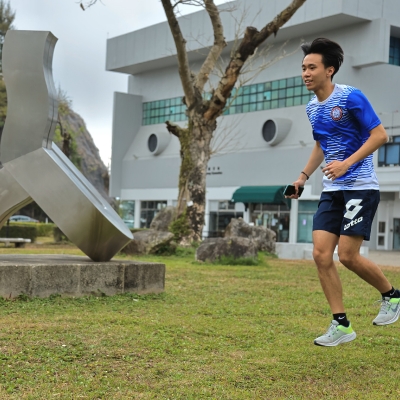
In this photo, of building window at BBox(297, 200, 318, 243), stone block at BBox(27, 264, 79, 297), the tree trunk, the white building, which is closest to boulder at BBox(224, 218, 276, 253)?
the tree trunk

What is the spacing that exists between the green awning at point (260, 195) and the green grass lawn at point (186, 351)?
3188 centimetres

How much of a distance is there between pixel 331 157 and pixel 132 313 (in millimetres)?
2700

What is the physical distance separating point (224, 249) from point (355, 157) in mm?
10924

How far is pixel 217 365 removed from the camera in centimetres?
444

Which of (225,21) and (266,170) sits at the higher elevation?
(225,21)

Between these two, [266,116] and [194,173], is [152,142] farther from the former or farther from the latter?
[194,173]

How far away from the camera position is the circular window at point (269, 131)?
4162 centimetres

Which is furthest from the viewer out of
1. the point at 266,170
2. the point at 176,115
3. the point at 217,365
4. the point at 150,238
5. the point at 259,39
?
the point at 176,115

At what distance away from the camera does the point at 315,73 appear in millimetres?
4797

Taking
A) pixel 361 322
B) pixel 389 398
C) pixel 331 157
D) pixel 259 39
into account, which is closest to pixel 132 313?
pixel 361 322

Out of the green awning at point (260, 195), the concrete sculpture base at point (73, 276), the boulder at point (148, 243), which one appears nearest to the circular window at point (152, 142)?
the green awning at point (260, 195)

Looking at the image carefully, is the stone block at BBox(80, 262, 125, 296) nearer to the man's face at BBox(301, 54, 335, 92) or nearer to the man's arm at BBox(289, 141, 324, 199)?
the man's arm at BBox(289, 141, 324, 199)

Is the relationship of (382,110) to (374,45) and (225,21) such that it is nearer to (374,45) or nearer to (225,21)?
Result: (374,45)

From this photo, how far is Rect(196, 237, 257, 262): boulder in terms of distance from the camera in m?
15.3
